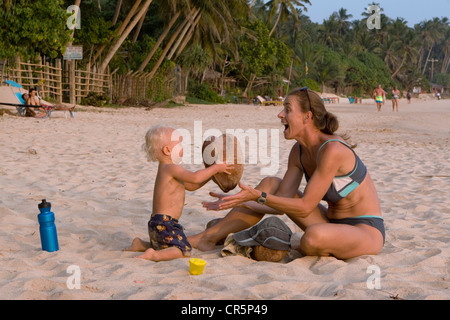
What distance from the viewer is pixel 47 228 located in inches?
125

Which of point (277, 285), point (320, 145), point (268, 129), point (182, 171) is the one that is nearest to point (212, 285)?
point (277, 285)

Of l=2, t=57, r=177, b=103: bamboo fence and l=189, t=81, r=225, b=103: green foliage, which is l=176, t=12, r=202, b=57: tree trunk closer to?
l=2, t=57, r=177, b=103: bamboo fence

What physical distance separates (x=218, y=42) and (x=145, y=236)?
31.3 meters

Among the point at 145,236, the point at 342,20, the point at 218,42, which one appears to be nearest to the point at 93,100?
the point at 218,42

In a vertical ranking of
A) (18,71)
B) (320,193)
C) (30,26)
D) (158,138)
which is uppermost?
(30,26)

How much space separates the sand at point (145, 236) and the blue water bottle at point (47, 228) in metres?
0.07

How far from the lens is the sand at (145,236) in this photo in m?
2.52

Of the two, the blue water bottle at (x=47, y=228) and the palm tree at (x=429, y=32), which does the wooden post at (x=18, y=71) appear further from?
the palm tree at (x=429, y=32)

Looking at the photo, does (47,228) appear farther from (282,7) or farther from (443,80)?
(443,80)

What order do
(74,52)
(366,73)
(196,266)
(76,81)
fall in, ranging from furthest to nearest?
(366,73)
(76,81)
(74,52)
(196,266)

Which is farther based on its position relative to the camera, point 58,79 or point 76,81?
point 76,81

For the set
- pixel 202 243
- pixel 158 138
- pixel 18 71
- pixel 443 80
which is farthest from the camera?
pixel 443 80
